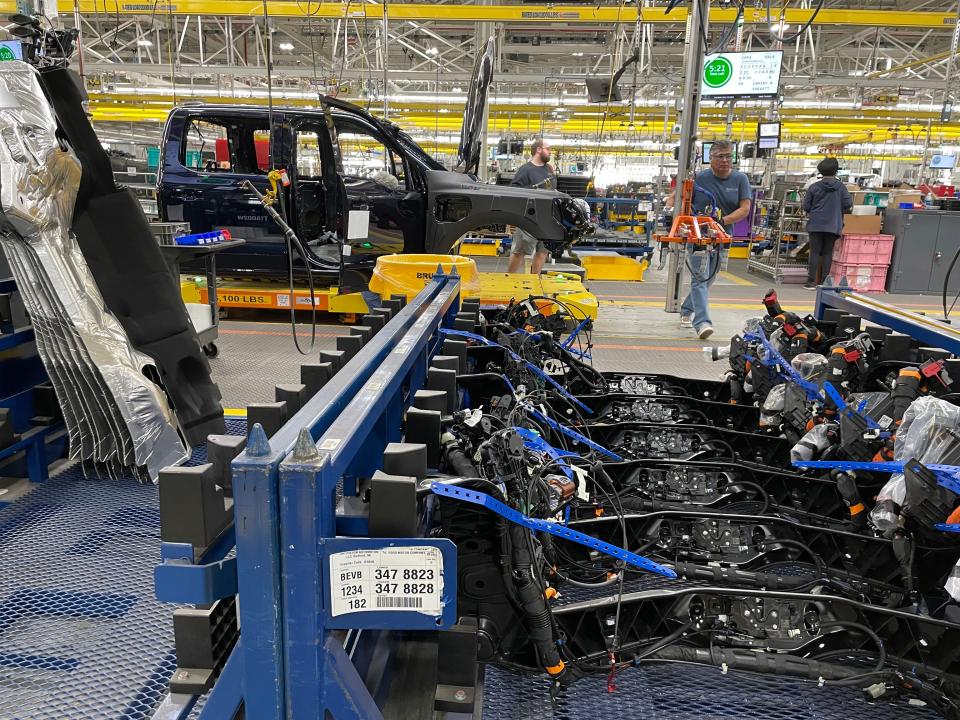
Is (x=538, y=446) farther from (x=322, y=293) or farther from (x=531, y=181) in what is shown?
(x=531, y=181)

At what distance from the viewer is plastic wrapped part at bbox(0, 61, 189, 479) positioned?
2.93 metres

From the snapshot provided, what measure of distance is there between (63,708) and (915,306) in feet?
37.3

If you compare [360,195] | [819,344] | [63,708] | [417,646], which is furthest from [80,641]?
[360,195]

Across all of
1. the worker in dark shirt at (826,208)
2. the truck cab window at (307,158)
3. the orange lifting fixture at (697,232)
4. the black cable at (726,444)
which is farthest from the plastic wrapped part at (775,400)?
the worker in dark shirt at (826,208)

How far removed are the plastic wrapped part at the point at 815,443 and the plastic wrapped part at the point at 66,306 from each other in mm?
2785

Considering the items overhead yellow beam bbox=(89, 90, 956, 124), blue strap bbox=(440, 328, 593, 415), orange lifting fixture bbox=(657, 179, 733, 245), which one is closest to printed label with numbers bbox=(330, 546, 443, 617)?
blue strap bbox=(440, 328, 593, 415)

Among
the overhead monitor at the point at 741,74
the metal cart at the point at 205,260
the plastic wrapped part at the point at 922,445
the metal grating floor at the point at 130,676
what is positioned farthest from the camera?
the overhead monitor at the point at 741,74

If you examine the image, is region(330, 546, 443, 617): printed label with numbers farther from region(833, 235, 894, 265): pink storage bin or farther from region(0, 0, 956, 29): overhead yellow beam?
region(833, 235, 894, 265): pink storage bin

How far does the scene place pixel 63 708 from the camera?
6.43 ft

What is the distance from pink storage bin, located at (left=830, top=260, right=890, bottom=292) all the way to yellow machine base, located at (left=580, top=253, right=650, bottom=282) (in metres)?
3.29

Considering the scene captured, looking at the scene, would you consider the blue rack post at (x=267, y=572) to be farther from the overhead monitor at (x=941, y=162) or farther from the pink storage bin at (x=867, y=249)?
the overhead monitor at (x=941, y=162)

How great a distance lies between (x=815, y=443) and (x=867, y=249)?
404 inches

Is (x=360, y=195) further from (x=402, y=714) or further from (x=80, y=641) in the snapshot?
(x=402, y=714)

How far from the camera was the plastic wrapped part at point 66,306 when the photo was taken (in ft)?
9.62
